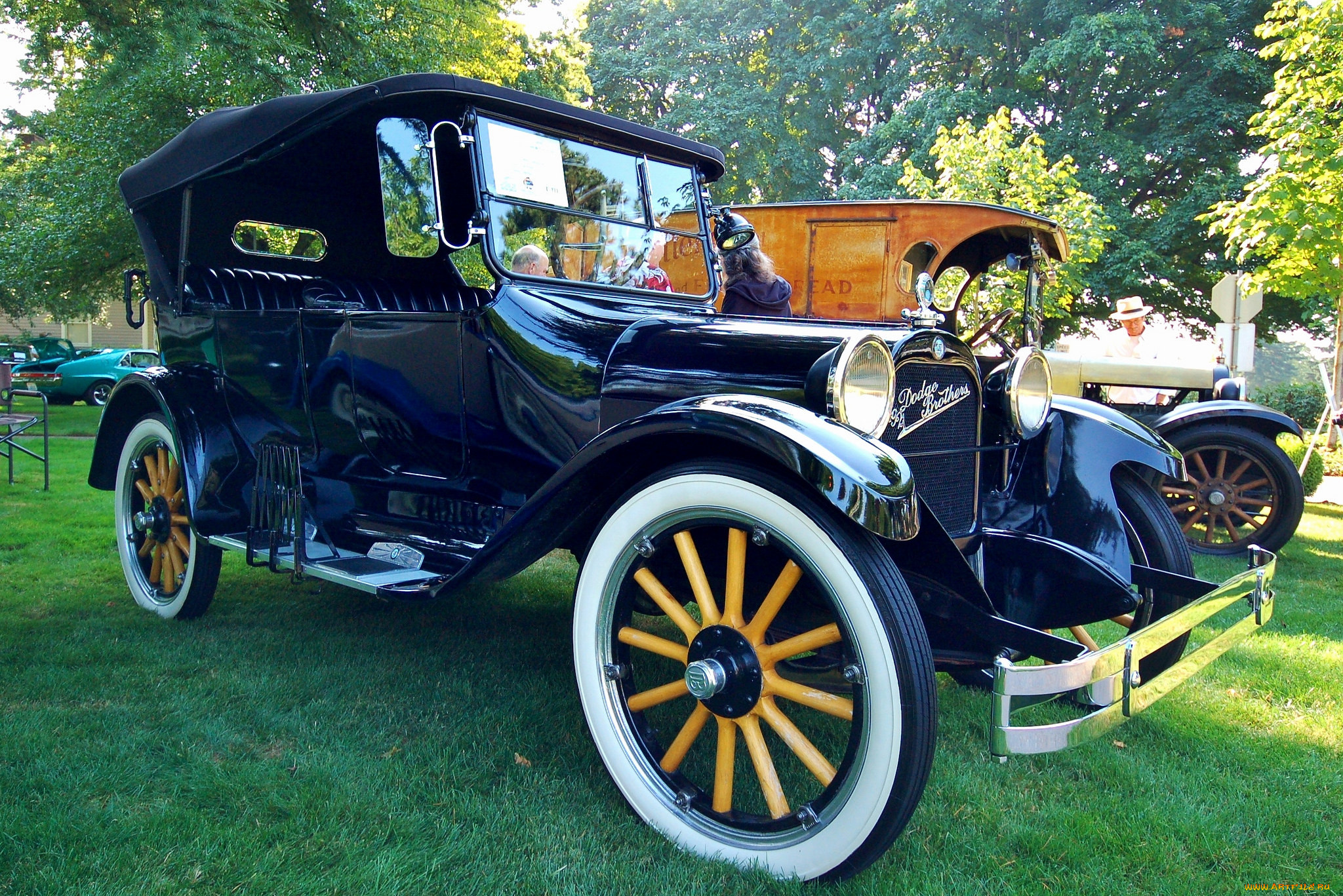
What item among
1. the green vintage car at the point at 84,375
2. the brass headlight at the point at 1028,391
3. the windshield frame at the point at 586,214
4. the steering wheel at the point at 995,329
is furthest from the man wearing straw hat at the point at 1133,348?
the green vintage car at the point at 84,375

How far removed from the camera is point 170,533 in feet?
13.1

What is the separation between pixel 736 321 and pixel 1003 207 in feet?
15.5

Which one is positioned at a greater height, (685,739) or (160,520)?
(160,520)

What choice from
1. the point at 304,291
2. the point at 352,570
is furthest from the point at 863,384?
the point at 304,291

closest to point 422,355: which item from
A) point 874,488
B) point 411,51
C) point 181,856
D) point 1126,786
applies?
point 181,856

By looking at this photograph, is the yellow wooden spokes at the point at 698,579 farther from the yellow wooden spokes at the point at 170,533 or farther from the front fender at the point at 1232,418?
the front fender at the point at 1232,418

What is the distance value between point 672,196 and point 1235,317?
8918 mm

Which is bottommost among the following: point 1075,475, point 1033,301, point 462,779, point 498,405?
point 462,779

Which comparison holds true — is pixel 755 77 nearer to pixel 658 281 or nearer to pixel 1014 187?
pixel 1014 187

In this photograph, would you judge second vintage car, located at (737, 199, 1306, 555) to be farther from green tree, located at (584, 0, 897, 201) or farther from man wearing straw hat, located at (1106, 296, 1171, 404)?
green tree, located at (584, 0, 897, 201)

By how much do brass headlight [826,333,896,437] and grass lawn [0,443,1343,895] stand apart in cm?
104

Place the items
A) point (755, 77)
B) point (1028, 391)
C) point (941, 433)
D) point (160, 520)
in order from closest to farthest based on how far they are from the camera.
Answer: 1. point (941, 433)
2. point (1028, 391)
3. point (160, 520)
4. point (755, 77)

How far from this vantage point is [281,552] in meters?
3.40

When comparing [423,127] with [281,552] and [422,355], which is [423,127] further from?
[281,552]
